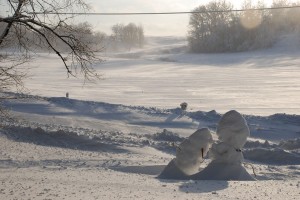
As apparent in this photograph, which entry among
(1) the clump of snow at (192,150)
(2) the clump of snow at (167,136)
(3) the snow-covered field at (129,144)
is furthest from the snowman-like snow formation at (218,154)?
(2) the clump of snow at (167,136)

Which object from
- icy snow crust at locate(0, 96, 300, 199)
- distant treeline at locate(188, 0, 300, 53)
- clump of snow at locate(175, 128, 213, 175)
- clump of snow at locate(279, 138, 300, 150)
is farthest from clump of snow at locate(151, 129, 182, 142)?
distant treeline at locate(188, 0, 300, 53)

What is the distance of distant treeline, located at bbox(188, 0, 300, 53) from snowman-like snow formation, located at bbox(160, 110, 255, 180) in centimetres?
6819

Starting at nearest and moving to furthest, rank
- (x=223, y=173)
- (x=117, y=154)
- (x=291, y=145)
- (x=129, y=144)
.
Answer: (x=223, y=173), (x=117, y=154), (x=129, y=144), (x=291, y=145)

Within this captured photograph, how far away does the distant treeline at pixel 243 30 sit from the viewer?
8059cm

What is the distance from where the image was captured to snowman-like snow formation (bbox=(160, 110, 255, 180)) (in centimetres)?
1095

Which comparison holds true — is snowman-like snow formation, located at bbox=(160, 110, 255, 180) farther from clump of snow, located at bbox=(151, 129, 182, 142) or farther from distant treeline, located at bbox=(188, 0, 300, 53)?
distant treeline, located at bbox=(188, 0, 300, 53)

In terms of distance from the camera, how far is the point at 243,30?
84.0m

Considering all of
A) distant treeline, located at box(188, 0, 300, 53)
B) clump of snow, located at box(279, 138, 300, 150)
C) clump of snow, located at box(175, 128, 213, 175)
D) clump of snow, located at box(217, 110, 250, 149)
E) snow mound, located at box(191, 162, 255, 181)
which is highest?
distant treeline, located at box(188, 0, 300, 53)

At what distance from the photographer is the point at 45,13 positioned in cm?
1011

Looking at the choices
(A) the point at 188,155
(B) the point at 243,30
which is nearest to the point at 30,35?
(A) the point at 188,155

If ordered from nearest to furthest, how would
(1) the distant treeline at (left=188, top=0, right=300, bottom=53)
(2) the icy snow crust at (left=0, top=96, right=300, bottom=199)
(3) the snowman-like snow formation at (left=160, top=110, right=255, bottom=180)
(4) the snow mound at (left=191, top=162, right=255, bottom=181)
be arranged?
1. (2) the icy snow crust at (left=0, top=96, right=300, bottom=199)
2. (4) the snow mound at (left=191, top=162, right=255, bottom=181)
3. (3) the snowman-like snow formation at (left=160, top=110, right=255, bottom=180)
4. (1) the distant treeline at (left=188, top=0, right=300, bottom=53)

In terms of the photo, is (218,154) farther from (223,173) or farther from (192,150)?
(192,150)

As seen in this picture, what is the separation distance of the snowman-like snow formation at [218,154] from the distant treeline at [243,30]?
6819 cm

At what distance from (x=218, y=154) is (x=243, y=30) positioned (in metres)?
75.0
